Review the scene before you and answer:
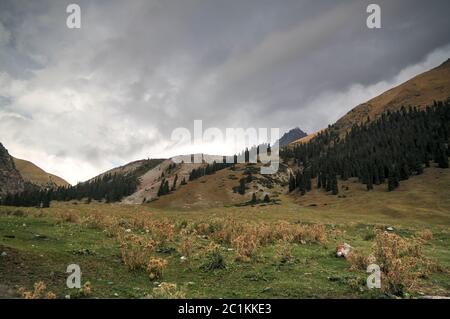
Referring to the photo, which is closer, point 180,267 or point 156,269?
point 156,269

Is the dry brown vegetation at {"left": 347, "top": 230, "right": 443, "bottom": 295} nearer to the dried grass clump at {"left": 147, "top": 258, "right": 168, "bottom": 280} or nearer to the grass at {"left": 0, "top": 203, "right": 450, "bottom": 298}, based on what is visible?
the grass at {"left": 0, "top": 203, "right": 450, "bottom": 298}

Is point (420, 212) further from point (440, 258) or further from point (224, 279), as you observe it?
point (224, 279)

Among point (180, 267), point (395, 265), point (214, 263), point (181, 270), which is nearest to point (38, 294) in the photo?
point (181, 270)

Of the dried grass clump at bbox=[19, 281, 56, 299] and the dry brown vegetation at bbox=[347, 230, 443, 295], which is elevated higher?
the dried grass clump at bbox=[19, 281, 56, 299]

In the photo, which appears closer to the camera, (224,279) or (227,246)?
(224,279)

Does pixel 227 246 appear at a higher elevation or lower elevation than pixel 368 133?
lower

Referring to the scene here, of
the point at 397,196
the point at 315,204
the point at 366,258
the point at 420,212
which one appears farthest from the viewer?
the point at 315,204

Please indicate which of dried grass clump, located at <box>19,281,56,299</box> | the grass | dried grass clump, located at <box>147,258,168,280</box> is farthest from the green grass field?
dried grass clump, located at <box>19,281,56,299</box>

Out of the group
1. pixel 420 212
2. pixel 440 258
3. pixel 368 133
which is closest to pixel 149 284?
pixel 440 258

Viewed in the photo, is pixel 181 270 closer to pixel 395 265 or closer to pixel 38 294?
pixel 38 294

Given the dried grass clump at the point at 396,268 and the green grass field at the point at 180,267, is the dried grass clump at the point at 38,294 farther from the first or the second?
the dried grass clump at the point at 396,268

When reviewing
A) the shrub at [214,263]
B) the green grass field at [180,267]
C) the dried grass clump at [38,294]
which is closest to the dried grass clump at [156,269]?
the green grass field at [180,267]
